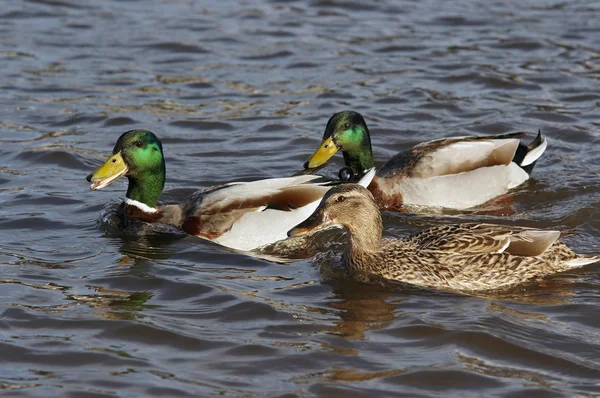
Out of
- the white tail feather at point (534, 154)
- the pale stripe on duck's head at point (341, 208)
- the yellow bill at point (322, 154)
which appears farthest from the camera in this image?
the white tail feather at point (534, 154)

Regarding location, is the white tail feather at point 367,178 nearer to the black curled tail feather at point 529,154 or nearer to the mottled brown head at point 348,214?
the mottled brown head at point 348,214

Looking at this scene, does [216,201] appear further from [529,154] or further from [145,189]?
[529,154]

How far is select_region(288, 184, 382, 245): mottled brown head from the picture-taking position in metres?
8.06

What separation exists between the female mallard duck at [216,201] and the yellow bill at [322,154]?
0.55m

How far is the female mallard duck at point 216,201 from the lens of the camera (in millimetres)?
9289

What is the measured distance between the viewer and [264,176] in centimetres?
1126

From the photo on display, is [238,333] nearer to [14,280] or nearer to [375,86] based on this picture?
[14,280]

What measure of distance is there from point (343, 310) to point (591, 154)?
502 cm

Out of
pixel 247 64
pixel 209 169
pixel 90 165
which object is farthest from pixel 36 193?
pixel 247 64

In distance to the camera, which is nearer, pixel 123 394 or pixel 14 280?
pixel 123 394

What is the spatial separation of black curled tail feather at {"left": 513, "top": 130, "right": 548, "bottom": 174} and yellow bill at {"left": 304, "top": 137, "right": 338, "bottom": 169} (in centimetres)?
188

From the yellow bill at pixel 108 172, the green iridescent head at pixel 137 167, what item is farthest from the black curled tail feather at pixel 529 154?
the yellow bill at pixel 108 172

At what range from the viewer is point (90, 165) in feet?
37.5

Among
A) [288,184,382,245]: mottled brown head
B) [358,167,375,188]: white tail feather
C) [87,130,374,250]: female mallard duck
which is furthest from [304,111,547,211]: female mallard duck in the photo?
[288,184,382,245]: mottled brown head
